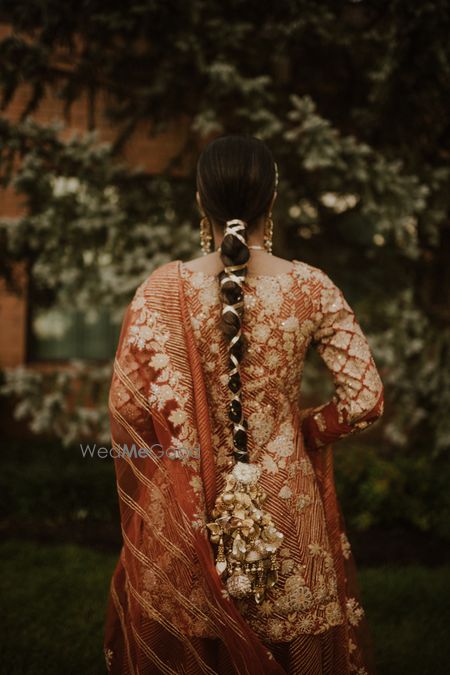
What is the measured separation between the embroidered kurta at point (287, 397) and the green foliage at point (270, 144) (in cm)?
242

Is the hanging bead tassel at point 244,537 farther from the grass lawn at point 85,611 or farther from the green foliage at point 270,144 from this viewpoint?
the green foliage at point 270,144

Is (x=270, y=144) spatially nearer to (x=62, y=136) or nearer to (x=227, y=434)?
(x=62, y=136)

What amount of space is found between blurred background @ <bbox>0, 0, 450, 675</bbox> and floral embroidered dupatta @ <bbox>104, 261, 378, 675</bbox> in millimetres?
1938

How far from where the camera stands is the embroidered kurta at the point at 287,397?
185 centimetres

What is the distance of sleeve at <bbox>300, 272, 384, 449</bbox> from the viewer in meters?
1.93

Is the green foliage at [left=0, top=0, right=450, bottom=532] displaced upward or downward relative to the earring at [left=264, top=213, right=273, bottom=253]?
upward

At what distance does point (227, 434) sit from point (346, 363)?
17.3 inches

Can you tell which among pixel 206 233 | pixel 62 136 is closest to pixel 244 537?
pixel 206 233

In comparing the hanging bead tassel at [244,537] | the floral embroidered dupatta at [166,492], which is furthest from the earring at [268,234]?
the hanging bead tassel at [244,537]

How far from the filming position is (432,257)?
568cm

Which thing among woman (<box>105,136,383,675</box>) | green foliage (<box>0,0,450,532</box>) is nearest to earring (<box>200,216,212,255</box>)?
woman (<box>105,136,383,675</box>)

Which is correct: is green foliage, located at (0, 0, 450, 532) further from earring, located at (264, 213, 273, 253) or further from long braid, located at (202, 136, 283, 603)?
long braid, located at (202, 136, 283, 603)

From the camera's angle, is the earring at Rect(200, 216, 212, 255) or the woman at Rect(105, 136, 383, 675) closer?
the woman at Rect(105, 136, 383, 675)

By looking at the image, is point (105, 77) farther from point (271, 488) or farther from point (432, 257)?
point (271, 488)
